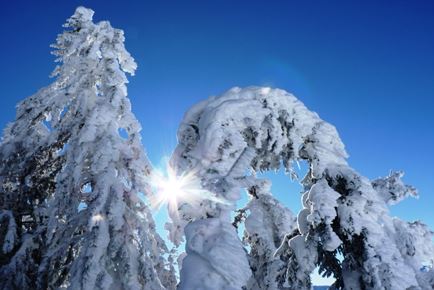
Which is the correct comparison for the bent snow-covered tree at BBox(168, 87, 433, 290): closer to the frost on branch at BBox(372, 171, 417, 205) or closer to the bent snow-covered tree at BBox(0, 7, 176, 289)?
the frost on branch at BBox(372, 171, 417, 205)

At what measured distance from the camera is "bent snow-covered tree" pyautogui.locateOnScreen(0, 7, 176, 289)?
25.1 ft

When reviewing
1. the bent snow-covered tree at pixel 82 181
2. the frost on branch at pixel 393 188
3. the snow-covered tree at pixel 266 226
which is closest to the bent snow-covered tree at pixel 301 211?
the frost on branch at pixel 393 188

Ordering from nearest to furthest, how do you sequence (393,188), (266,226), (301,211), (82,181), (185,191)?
1. (185,191)
2. (301,211)
3. (393,188)
4. (82,181)
5. (266,226)

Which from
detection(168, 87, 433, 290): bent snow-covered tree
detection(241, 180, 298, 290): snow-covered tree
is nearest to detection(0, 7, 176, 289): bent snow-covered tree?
detection(168, 87, 433, 290): bent snow-covered tree

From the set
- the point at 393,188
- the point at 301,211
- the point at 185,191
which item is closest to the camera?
the point at 185,191

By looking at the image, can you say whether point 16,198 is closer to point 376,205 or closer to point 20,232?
point 20,232

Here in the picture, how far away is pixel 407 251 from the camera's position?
6.16 m

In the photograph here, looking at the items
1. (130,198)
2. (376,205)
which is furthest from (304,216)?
(130,198)

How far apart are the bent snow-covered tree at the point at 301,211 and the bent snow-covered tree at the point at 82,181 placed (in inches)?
61.9

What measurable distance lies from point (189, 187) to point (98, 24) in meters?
7.48

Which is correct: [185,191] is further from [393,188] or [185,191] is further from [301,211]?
[393,188]

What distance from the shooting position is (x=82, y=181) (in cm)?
846

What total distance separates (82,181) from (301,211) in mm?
4943

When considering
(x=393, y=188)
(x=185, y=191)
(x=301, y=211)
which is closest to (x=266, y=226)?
(x=301, y=211)
